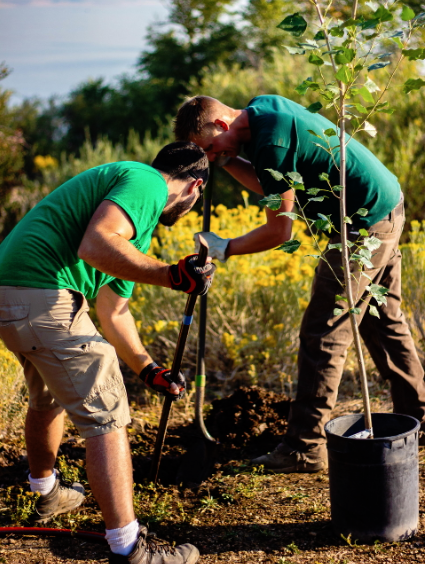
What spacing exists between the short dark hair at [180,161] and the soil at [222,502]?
56.8 inches

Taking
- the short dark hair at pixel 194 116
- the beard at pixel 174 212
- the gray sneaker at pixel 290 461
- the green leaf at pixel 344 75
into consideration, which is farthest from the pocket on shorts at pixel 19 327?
the gray sneaker at pixel 290 461

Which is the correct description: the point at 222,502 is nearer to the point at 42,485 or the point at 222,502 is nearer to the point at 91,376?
the point at 42,485

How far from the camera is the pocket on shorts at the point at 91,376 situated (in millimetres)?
2039

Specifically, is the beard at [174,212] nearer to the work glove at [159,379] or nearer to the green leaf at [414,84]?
the work glove at [159,379]

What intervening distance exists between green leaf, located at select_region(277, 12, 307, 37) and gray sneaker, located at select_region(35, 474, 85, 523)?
203 centimetres

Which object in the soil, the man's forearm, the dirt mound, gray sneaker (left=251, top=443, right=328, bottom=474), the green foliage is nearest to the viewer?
the man's forearm

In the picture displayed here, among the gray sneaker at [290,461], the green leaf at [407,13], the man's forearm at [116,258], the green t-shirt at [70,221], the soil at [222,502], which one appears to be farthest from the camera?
the gray sneaker at [290,461]

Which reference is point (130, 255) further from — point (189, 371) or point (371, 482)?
point (189, 371)

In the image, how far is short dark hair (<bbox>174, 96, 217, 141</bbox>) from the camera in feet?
8.91

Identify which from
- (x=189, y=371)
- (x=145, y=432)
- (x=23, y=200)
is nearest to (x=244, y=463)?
(x=145, y=432)

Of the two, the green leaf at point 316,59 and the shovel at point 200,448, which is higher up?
the green leaf at point 316,59

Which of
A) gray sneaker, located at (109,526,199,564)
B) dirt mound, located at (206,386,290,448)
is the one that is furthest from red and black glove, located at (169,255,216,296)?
dirt mound, located at (206,386,290,448)

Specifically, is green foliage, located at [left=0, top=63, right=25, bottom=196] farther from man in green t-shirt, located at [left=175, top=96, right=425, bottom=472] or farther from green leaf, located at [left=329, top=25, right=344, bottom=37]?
green leaf, located at [left=329, top=25, right=344, bottom=37]

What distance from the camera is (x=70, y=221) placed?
2141mm
